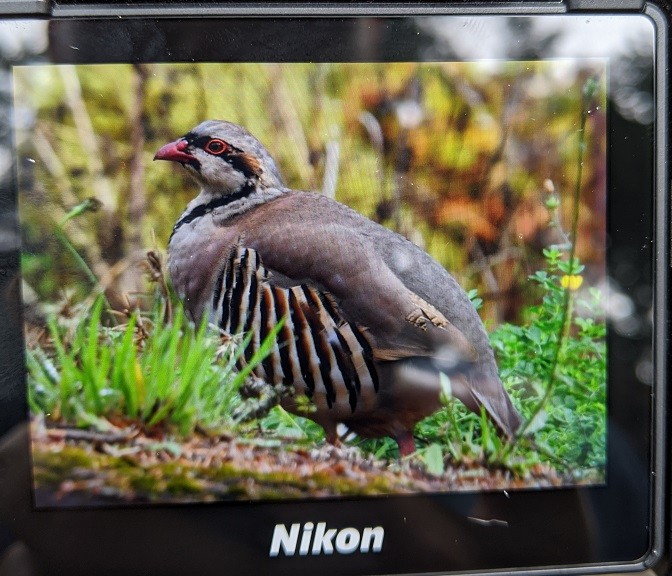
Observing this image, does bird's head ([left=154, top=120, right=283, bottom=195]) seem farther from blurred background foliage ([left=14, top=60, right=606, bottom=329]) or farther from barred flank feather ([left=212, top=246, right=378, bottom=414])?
barred flank feather ([left=212, top=246, right=378, bottom=414])

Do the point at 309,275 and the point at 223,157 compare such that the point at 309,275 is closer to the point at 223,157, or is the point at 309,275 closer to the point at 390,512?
the point at 223,157

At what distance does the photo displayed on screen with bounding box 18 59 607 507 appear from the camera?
0.99m

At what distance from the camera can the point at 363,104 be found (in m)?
1.00

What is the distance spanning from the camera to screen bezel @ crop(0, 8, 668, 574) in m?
0.99

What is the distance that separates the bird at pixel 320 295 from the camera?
1.02m

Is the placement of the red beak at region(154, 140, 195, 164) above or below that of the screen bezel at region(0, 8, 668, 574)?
above

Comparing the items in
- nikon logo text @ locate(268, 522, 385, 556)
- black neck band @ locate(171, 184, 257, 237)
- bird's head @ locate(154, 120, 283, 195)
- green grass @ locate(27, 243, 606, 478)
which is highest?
bird's head @ locate(154, 120, 283, 195)

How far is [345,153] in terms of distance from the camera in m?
1.01

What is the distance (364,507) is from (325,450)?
0.12m

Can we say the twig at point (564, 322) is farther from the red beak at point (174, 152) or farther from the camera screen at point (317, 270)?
the red beak at point (174, 152)

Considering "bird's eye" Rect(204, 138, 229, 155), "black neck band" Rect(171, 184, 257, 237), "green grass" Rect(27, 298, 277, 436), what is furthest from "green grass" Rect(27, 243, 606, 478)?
"bird's eye" Rect(204, 138, 229, 155)

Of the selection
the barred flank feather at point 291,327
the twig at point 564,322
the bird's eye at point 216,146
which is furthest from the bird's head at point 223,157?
the twig at point 564,322

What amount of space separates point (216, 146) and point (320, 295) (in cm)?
31

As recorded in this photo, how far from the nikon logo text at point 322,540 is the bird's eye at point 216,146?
0.64m
